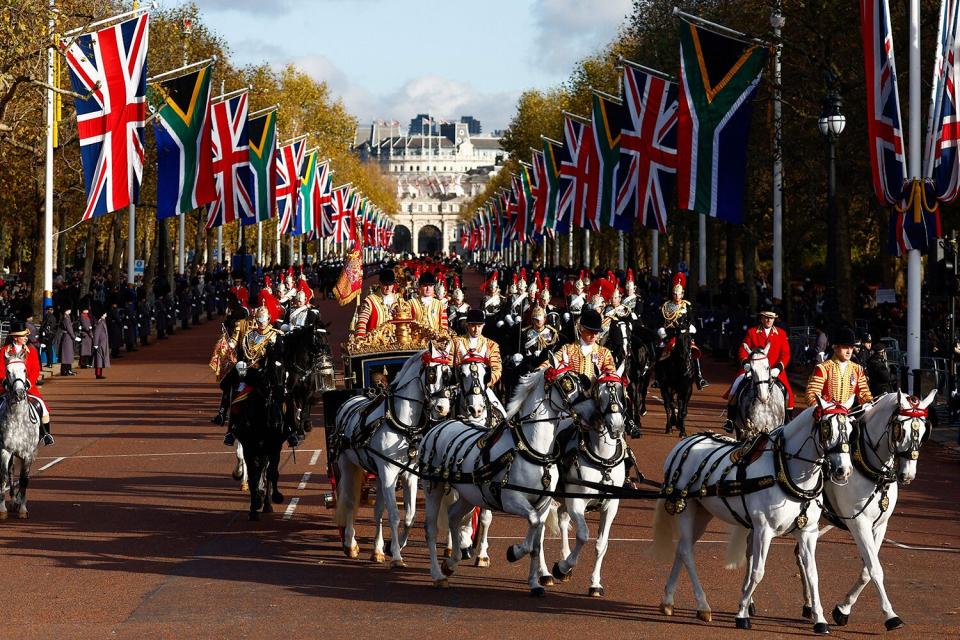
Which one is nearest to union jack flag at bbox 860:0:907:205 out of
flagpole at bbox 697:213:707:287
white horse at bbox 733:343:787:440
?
white horse at bbox 733:343:787:440

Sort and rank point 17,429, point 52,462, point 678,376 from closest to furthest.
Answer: point 17,429, point 52,462, point 678,376

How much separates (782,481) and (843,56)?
28.1 m

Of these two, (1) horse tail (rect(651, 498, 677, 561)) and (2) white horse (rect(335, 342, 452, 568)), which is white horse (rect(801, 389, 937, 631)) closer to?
(1) horse tail (rect(651, 498, 677, 561))

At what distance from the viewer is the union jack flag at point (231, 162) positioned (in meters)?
38.7

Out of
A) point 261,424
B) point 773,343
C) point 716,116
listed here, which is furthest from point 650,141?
point 261,424

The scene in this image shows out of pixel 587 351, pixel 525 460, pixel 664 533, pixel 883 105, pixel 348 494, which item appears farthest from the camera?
pixel 883 105

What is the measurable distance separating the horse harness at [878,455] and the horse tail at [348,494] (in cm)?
449

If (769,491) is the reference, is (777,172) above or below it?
above

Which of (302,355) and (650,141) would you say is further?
(650,141)

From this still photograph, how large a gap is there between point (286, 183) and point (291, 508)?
4027cm

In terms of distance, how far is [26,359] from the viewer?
15820 millimetres

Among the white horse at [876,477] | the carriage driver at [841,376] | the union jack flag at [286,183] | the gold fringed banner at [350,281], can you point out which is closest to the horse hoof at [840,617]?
the white horse at [876,477]

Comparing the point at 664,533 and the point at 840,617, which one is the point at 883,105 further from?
the point at 840,617

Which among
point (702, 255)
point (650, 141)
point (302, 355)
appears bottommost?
point (302, 355)
